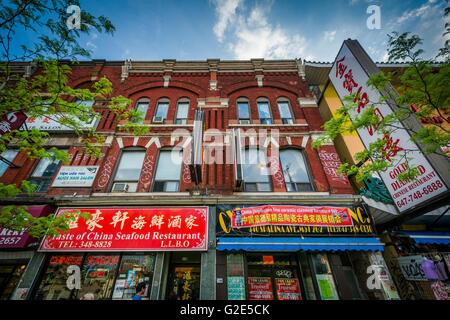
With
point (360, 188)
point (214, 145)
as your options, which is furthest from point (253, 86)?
point (360, 188)

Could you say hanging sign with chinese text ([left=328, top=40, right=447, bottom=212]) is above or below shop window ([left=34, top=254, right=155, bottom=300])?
above

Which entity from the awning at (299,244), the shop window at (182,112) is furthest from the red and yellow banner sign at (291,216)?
the shop window at (182,112)

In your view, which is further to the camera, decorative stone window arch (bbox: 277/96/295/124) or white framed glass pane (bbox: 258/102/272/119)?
white framed glass pane (bbox: 258/102/272/119)

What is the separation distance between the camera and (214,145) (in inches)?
370

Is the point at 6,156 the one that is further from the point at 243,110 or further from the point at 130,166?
the point at 243,110

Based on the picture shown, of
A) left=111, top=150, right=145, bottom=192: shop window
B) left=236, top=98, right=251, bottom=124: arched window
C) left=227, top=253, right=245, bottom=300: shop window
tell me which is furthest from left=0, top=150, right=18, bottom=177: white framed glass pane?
left=236, top=98, right=251, bottom=124: arched window

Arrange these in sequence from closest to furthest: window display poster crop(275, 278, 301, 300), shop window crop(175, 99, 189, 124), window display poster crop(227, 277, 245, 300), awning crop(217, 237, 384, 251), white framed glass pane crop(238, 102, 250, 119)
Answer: window display poster crop(227, 277, 245, 300) → awning crop(217, 237, 384, 251) → window display poster crop(275, 278, 301, 300) → shop window crop(175, 99, 189, 124) → white framed glass pane crop(238, 102, 250, 119)

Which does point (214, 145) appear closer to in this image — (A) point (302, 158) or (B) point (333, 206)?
(A) point (302, 158)

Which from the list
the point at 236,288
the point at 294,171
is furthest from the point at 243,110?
the point at 236,288

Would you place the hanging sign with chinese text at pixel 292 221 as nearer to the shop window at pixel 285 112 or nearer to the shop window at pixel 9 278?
the shop window at pixel 285 112

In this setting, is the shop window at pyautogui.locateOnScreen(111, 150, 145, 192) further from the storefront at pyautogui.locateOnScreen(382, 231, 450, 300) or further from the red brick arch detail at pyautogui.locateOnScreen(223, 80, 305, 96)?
the storefront at pyautogui.locateOnScreen(382, 231, 450, 300)

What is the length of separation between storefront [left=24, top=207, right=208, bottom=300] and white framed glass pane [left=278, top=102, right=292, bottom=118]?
7.42m

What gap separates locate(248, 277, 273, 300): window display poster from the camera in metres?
6.71

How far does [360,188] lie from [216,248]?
7227 mm
